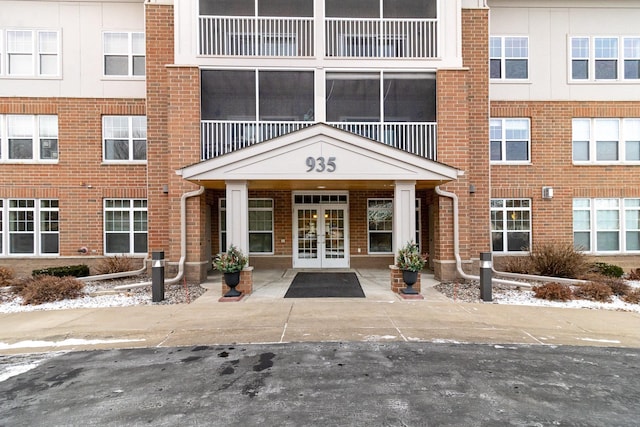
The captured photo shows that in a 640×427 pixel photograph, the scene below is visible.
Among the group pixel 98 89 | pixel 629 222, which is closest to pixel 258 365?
pixel 98 89

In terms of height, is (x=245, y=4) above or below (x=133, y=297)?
above

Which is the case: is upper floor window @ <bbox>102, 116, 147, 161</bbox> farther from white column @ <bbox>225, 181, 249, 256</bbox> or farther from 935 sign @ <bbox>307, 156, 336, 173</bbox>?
935 sign @ <bbox>307, 156, 336, 173</bbox>

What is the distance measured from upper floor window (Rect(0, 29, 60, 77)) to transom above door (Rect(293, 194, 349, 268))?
9.93 meters

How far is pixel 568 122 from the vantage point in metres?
12.3

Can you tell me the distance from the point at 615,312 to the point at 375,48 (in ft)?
31.4

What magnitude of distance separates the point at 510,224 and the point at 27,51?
714 inches

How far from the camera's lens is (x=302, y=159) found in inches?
339

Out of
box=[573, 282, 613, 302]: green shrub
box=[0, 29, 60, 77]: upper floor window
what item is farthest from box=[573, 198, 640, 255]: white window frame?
box=[0, 29, 60, 77]: upper floor window

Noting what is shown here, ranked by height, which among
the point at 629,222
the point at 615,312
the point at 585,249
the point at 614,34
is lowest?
the point at 615,312

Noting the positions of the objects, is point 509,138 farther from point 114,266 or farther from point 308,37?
point 114,266

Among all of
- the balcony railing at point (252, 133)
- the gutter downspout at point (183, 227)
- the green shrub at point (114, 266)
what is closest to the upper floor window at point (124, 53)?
the balcony railing at point (252, 133)

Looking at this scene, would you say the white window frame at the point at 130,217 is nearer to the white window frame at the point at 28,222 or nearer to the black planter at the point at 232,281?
the white window frame at the point at 28,222

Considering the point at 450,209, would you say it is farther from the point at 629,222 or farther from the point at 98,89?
the point at 98,89

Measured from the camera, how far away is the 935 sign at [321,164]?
8586 millimetres
